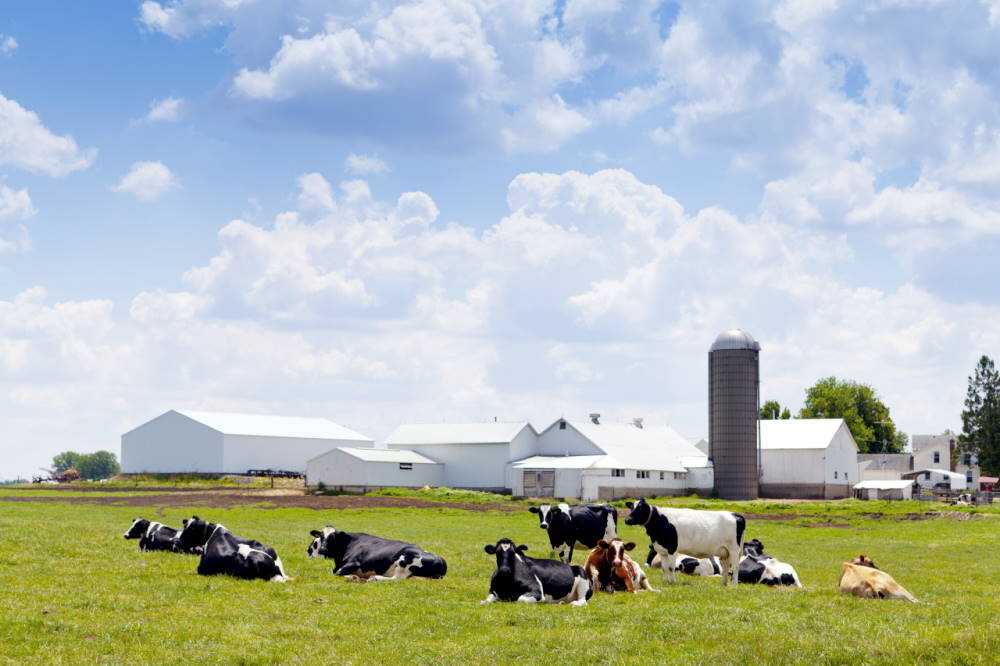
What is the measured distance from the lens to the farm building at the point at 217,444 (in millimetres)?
112250

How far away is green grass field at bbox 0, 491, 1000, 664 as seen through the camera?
44.7ft

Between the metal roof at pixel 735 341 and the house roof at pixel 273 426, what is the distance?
167 ft

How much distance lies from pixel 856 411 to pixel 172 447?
105 meters

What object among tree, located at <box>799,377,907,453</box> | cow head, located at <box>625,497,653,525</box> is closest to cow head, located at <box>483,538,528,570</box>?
cow head, located at <box>625,497,653,525</box>

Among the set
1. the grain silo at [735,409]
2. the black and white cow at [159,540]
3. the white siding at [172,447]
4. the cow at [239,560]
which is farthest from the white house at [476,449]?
the cow at [239,560]

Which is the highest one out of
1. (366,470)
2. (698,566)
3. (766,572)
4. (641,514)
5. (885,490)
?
(641,514)

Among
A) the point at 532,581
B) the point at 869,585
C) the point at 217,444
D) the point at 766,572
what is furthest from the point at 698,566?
the point at 217,444

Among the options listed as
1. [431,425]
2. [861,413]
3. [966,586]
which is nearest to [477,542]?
[966,586]

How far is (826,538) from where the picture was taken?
44.5 metres

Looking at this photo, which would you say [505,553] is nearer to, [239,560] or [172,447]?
[239,560]

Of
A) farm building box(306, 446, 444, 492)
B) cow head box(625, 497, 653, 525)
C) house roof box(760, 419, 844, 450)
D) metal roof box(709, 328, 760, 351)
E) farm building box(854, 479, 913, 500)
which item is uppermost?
metal roof box(709, 328, 760, 351)

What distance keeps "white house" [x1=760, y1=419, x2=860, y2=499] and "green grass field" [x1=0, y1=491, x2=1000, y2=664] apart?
266 feet

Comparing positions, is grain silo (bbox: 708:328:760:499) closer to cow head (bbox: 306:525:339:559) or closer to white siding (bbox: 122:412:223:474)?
white siding (bbox: 122:412:223:474)

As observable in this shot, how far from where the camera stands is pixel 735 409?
316 ft
